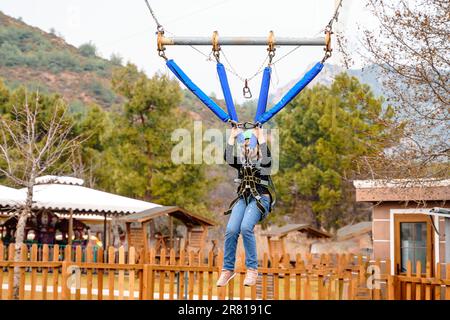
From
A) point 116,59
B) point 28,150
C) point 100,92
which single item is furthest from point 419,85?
point 116,59

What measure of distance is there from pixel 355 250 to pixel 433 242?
13.0 meters

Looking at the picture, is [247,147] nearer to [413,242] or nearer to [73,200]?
[413,242]

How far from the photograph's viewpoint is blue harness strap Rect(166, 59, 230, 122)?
6742mm

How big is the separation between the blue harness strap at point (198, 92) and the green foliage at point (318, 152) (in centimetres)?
2665

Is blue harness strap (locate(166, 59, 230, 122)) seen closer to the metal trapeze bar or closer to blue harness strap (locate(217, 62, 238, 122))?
blue harness strap (locate(217, 62, 238, 122))

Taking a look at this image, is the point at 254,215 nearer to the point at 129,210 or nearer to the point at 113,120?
the point at 129,210

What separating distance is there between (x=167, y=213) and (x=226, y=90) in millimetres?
17693

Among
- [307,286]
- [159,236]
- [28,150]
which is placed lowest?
[307,286]

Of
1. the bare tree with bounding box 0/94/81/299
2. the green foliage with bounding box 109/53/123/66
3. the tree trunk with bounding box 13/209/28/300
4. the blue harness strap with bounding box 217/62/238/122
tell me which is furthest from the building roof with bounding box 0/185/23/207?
the green foliage with bounding box 109/53/123/66

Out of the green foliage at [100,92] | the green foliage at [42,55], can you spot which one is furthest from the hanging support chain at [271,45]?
the green foliage at [42,55]

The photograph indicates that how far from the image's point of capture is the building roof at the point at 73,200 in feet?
77.5

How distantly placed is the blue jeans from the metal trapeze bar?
1.39 m

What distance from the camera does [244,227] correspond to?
6.74 m
